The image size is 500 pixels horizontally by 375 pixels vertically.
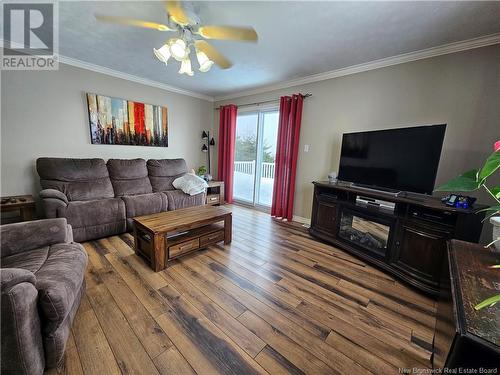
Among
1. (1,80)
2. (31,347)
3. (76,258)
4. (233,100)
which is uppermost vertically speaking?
(233,100)

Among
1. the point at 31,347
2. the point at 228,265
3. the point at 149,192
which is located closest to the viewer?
the point at 31,347

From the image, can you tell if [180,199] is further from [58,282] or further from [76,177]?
[58,282]

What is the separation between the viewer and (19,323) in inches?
35.7

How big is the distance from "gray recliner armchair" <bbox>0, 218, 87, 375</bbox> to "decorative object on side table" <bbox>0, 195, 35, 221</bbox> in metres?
1.39

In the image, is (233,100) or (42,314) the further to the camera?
(233,100)

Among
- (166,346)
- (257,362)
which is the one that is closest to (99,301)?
(166,346)

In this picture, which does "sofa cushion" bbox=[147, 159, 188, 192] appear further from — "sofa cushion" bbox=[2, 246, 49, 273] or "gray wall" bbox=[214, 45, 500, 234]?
"gray wall" bbox=[214, 45, 500, 234]

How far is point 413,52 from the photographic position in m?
2.38

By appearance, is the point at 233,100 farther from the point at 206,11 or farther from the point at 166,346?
the point at 166,346

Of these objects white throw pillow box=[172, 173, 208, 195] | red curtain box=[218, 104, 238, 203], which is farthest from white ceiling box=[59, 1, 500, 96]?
white throw pillow box=[172, 173, 208, 195]

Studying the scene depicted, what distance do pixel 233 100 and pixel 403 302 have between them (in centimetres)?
441

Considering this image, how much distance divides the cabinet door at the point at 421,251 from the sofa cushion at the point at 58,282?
2.70m

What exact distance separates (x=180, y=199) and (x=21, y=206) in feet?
6.11

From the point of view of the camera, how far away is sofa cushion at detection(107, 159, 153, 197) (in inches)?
127
